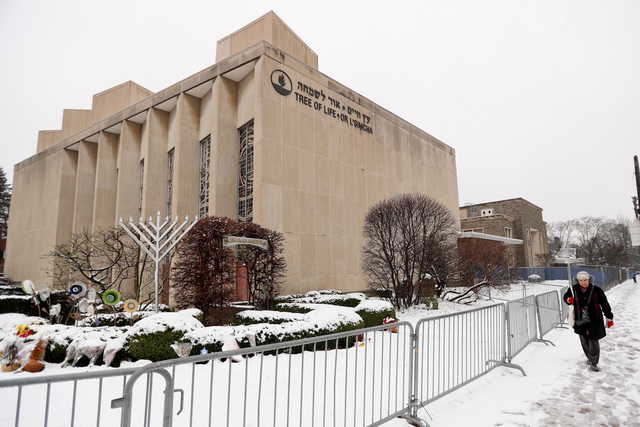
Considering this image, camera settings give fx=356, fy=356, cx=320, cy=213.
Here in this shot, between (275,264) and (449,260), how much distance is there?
9.32 metres

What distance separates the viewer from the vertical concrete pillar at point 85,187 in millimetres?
30547

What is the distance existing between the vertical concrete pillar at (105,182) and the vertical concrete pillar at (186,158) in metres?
10.2

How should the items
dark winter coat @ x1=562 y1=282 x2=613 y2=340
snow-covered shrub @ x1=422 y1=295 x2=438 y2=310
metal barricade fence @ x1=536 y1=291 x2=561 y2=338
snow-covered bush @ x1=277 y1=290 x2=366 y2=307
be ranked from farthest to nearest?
snow-covered shrub @ x1=422 y1=295 x2=438 y2=310 → snow-covered bush @ x1=277 y1=290 x2=366 y2=307 → metal barricade fence @ x1=536 y1=291 x2=561 y2=338 → dark winter coat @ x1=562 y1=282 x2=613 y2=340

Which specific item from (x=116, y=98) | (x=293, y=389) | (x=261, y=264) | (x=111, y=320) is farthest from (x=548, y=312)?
(x=116, y=98)

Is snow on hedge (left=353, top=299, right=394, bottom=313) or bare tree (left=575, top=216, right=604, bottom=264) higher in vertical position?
bare tree (left=575, top=216, right=604, bottom=264)

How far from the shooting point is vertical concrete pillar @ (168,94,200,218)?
73.6 ft

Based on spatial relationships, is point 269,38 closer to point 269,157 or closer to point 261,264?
point 269,157

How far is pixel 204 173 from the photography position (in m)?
23.4

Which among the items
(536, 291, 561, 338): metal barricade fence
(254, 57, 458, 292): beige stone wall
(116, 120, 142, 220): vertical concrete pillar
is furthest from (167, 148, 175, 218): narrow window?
(536, 291, 561, 338): metal barricade fence

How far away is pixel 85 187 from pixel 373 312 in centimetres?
3072

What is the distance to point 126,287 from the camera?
83.7ft

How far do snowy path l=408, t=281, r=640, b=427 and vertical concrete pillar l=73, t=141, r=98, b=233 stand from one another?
108ft

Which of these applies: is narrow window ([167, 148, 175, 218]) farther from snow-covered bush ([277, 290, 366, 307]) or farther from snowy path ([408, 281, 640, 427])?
snowy path ([408, 281, 640, 427])

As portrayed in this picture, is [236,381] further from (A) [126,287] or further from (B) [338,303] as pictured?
(A) [126,287]
